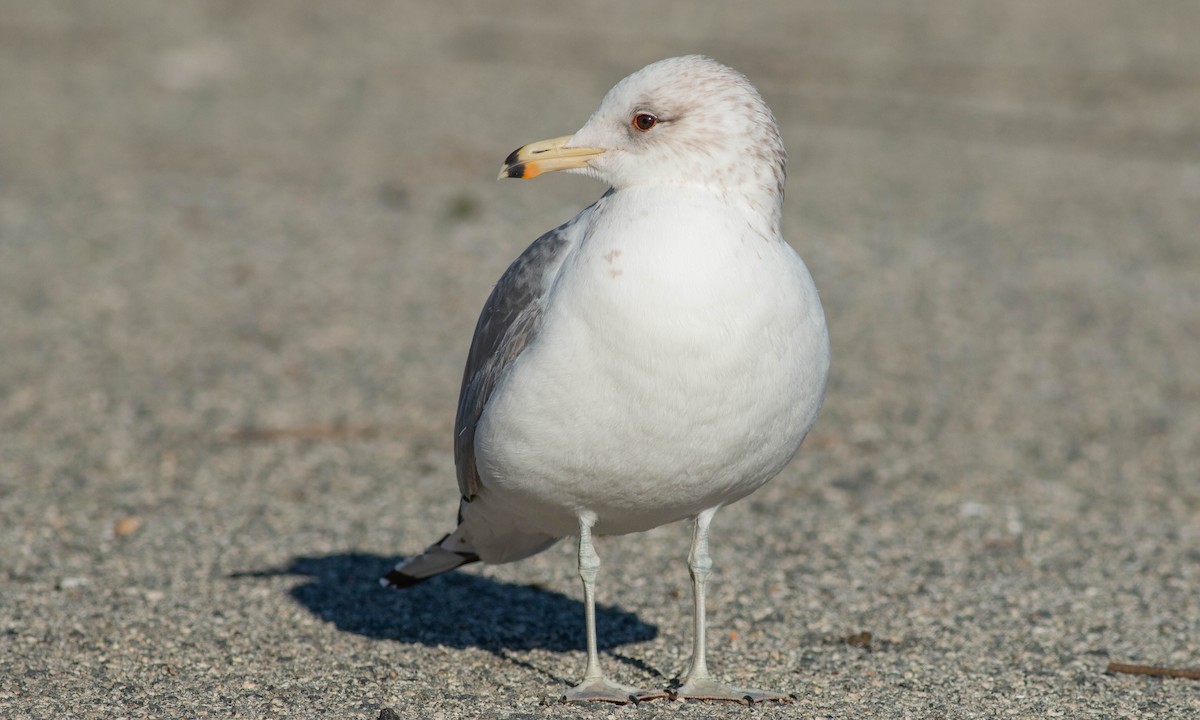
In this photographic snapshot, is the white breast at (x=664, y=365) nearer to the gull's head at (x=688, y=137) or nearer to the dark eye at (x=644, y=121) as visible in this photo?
the gull's head at (x=688, y=137)

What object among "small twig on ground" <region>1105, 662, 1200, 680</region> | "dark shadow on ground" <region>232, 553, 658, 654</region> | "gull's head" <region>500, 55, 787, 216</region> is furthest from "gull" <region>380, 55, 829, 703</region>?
"small twig on ground" <region>1105, 662, 1200, 680</region>

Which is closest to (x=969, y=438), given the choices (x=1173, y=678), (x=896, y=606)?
(x=896, y=606)

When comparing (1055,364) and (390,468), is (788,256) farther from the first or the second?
(1055,364)

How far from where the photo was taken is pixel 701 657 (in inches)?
179

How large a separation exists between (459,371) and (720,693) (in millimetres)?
4298

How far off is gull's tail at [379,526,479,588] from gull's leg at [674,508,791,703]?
2.92ft

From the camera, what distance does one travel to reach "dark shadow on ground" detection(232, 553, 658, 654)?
206 inches

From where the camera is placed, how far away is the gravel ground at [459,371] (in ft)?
16.4

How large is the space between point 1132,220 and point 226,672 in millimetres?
9117

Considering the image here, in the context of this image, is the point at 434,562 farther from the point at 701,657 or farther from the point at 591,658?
the point at 701,657

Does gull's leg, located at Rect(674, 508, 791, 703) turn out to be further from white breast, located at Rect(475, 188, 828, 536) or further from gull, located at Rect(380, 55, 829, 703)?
white breast, located at Rect(475, 188, 828, 536)

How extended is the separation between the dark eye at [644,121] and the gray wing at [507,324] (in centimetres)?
32

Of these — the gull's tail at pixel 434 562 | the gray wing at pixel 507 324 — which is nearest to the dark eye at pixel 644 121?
the gray wing at pixel 507 324

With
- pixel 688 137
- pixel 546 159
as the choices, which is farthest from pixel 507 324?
pixel 688 137
